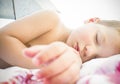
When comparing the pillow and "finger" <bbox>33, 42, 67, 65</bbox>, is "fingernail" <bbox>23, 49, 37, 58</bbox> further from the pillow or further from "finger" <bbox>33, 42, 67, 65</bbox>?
the pillow

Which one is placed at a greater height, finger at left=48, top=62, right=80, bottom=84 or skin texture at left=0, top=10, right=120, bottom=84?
skin texture at left=0, top=10, right=120, bottom=84

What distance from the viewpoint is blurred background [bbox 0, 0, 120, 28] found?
2.05 ft

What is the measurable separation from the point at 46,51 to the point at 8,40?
0.41 feet

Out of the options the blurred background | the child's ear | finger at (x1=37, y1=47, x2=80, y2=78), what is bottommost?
finger at (x1=37, y1=47, x2=80, y2=78)

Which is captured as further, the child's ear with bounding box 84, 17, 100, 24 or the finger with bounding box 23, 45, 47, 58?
the child's ear with bounding box 84, 17, 100, 24

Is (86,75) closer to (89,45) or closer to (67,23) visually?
(89,45)

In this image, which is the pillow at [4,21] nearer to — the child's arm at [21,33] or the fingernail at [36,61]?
the child's arm at [21,33]

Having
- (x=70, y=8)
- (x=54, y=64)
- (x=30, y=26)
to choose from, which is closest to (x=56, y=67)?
(x=54, y=64)

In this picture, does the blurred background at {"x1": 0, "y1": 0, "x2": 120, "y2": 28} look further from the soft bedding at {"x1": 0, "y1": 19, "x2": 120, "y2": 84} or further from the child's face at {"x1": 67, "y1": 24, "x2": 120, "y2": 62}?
the soft bedding at {"x1": 0, "y1": 19, "x2": 120, "y2": 84}

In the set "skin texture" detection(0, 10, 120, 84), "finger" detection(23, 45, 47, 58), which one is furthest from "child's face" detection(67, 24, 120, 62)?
"finger" detection(23, 45, 47, 58)

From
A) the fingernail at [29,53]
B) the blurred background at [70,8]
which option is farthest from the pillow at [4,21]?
the fingernail at [29,53]

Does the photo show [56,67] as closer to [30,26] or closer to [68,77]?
[68,77]

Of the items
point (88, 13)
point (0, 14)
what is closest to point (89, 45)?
point (88, 13)

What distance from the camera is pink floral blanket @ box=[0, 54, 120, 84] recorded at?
462 millimetres
